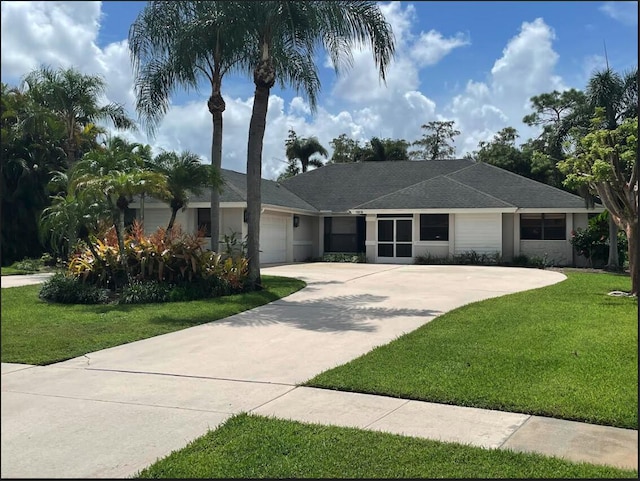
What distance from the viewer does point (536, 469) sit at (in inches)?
166

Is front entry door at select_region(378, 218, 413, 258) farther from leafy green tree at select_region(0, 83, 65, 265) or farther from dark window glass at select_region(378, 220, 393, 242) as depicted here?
leafy green tree at select_region(0, 83, 65, 265)

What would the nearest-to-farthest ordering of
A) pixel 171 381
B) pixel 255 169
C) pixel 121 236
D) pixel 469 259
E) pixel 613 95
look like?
1. pixel 171 381
2. pixel 121 236
3. pixel 255 169
4. pixel 613 95
5. pixel 469 259

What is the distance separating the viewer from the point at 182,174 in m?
16.2

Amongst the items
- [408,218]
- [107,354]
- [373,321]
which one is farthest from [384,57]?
[408,218]

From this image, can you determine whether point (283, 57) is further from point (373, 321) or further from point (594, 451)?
point (594, 451)

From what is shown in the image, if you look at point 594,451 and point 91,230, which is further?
point 91,230

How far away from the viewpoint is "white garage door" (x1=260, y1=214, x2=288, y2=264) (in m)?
26.1

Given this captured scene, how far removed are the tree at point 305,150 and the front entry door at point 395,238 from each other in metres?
17.6

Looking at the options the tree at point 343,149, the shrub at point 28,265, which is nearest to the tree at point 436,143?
the tree at point 343,149

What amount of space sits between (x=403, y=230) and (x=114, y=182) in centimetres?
1675

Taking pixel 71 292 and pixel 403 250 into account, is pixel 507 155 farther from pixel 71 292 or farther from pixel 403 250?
pixel 71 292

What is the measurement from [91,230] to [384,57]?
28.1 feet

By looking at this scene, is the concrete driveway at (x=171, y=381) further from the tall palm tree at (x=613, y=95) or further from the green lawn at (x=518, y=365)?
the tall palm tree at (x=613, y=95)

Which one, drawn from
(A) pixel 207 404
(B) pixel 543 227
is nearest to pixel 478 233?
(B) pixel 543 227
